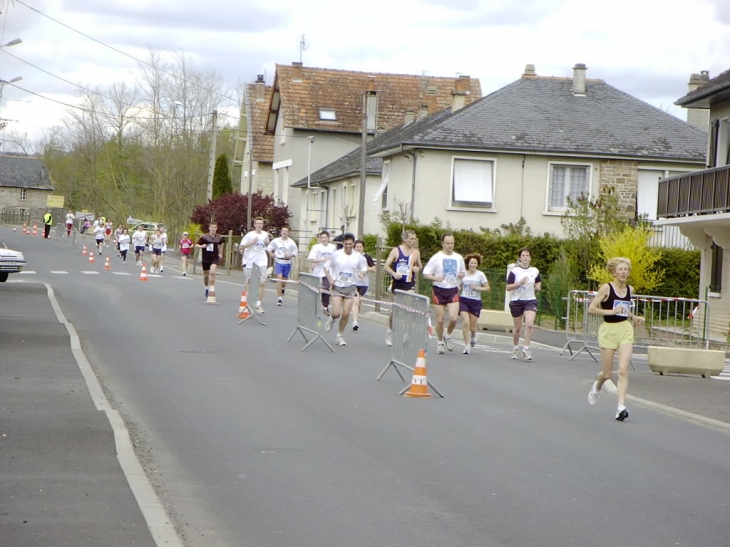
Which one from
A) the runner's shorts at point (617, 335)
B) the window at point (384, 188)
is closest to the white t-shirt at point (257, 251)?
the runner's shorts at point (617, 335)

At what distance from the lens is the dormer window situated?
55188mm

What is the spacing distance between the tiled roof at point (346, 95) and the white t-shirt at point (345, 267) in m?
36.7

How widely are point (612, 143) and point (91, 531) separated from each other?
111 ft

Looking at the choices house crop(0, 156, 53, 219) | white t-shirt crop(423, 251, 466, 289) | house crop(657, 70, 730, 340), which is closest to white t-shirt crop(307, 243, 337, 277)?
white t-shirt crop(423, 251, 466, 289)

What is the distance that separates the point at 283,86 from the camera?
180ft

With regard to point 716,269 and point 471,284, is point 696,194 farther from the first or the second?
point 471,284

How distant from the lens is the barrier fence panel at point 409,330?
12.4m

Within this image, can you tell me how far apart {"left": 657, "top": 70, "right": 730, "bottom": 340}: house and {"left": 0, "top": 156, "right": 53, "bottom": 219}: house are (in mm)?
102945

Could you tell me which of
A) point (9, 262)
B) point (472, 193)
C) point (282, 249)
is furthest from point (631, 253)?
point (9, 262)

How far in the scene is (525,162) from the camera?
1458 inches

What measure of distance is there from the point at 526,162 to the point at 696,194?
36.7 ft

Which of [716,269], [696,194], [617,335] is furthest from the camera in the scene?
[716,269]

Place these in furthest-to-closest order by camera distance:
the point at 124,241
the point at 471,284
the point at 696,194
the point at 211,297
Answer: the point at 124,241 → the point at 696,194 → the point at 211,297 → the point at 471,284

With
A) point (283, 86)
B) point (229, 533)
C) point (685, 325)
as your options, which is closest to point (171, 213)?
point (283, 86)
